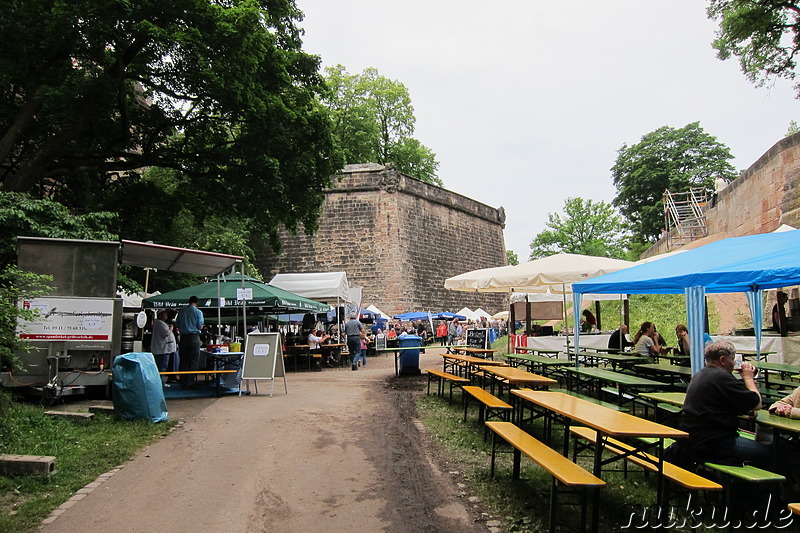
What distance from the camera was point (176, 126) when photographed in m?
14.4

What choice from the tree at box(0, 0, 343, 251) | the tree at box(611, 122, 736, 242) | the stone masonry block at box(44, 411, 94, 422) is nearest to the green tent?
the tree at box(0, 0, 343, 251)

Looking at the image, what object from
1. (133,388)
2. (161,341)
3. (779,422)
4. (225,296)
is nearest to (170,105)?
(225,296)

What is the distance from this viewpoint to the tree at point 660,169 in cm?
4188

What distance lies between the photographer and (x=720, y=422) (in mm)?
4117

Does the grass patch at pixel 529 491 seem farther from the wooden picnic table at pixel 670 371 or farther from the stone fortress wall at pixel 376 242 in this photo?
the stone fortress wall at pixel 376 242

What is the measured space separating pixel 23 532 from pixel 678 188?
44781 mm

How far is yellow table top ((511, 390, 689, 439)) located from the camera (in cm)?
359

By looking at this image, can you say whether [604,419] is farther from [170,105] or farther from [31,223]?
[170,105]

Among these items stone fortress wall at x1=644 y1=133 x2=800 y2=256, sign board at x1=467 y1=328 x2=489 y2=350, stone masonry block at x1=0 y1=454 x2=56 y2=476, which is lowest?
stone masonry block at x1=0 y1=454 x2=56 y2=476

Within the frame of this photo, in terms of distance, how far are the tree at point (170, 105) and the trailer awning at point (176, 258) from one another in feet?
9.21

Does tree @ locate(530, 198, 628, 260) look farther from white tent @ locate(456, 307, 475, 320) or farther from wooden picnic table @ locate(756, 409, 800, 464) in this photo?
wooden picnic table @ locate(756, 409, 800, 464)

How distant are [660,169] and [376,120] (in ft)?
72.7

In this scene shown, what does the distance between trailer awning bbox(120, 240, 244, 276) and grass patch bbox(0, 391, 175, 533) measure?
3.19 meters

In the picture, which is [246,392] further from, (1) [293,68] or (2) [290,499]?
(1) [293,68]
